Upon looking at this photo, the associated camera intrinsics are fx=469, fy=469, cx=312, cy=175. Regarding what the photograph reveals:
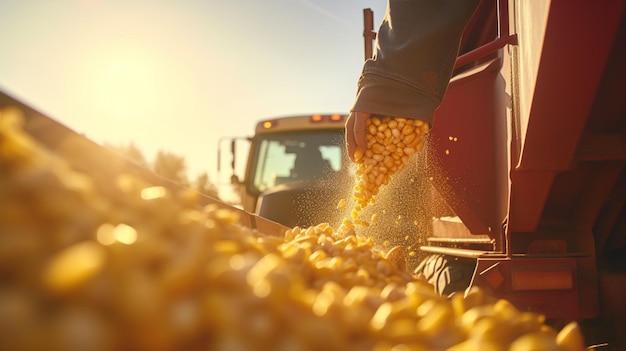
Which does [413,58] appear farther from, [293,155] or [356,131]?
[293,155]

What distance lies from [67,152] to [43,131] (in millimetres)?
89

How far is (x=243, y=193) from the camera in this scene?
625 centimetres

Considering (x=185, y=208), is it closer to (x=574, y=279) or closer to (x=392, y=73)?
(x=392, y=73)

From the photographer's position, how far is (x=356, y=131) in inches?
90.0

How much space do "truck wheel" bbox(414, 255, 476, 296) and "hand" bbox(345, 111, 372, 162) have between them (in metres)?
0.98

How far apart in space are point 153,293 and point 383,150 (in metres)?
1.89

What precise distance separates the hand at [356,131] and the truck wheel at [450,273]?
0.98 meters

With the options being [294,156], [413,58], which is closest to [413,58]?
[413,58]

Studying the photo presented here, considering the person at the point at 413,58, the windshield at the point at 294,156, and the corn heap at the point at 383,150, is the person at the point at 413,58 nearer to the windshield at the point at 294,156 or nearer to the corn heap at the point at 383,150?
the corn heap at the point at 383,150

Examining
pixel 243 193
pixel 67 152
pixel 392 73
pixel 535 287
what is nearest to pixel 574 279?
pixel 535 287

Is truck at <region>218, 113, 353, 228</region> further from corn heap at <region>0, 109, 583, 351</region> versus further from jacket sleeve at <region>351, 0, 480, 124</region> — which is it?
corn heap at <region>0, 109, 583, 351</region>

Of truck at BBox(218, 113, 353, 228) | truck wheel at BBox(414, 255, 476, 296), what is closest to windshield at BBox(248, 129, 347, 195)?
truck at BBox(218, 113, 353, 228)

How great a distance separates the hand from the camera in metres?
2.26

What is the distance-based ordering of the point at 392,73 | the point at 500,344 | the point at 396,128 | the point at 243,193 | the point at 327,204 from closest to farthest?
the point at 500,344, the point at 392,73, the point at 396,128, the point at 327,204, the point at 243,193
